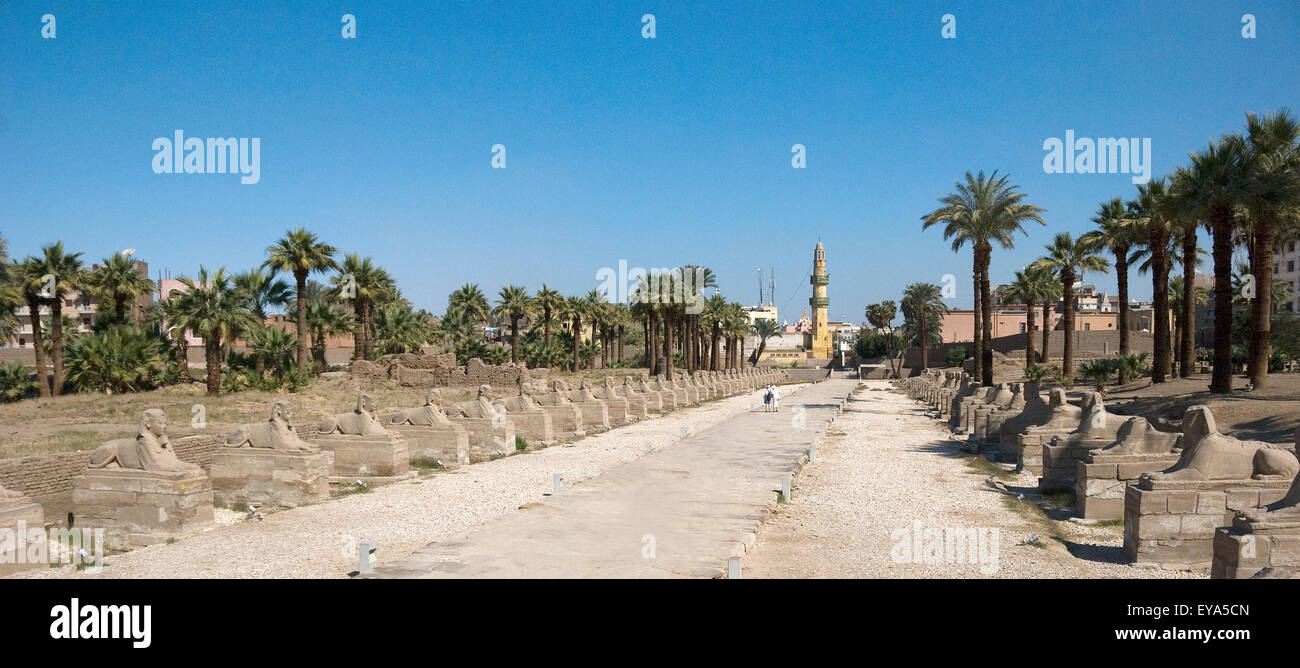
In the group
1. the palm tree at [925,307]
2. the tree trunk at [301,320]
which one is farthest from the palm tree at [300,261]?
the palm tree at [925,307]

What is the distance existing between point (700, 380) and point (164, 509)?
106ft

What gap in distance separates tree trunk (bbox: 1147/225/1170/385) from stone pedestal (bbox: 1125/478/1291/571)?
2246cm

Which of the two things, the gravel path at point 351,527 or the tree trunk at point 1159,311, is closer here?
the gravel path at point 351,527

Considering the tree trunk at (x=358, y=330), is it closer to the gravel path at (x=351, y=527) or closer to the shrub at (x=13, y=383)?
the shrub at (x=13, y=383)

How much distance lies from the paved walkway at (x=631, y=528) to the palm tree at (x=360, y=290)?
105 ft

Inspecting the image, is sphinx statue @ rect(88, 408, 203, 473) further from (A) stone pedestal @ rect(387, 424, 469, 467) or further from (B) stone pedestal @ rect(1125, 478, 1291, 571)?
(B) stone pedestal @ rect(1125, 478, 1291, 571)

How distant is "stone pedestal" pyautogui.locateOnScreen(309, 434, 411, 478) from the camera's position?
1400cm

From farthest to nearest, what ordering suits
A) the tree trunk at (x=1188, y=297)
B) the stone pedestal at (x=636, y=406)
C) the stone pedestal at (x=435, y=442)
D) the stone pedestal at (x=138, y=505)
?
1. the tree trunk at (x=1188, y=297)
2. the stone pedestal at (x=636, y=406)
3. the stone pedestal at (x=435, y=442)
4. the stone pedestal at (x=138, y=505)

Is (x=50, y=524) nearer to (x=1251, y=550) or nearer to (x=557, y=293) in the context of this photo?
(x=1251, y=550)

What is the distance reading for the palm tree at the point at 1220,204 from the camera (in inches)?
851

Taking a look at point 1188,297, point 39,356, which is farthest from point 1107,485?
point 39,356

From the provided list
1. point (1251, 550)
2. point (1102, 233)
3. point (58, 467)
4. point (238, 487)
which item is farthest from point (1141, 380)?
point (58, 467)

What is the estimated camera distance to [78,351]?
30.0 meters

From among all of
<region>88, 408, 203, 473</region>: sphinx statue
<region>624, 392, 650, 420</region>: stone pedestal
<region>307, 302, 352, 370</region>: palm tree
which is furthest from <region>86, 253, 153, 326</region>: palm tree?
<region>88, 408, 203, 473</region>: sphinx statue
